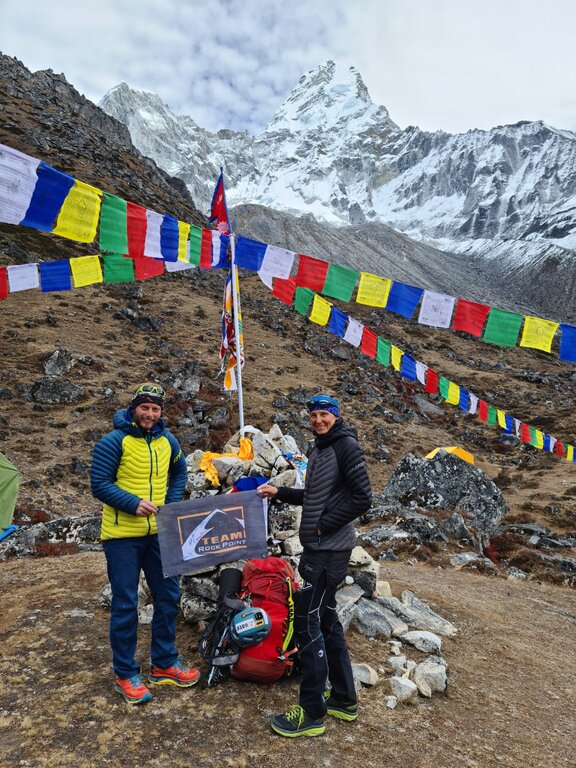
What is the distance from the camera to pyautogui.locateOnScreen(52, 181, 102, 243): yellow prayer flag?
21.9 feet

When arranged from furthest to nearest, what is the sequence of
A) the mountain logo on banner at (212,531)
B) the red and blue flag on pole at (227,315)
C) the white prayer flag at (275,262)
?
1. the white prayer flag at (275,262)
2. the red and blue flag on pole at (227,315)
3. the mountain logo on banner at (212,531)

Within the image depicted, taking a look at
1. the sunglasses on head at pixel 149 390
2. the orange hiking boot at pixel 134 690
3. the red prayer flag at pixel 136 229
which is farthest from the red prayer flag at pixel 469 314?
the orange hiking boot at pixel 134 690

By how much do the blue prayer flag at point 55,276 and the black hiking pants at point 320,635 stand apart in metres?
10.8

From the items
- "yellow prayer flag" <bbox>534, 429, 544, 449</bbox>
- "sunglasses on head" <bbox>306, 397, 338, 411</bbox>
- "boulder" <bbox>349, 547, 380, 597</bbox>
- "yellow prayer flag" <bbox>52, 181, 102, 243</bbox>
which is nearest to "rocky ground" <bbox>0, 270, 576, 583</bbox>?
"yellow prayer flag" <bbox>534, 429, 544, 449</bbox>

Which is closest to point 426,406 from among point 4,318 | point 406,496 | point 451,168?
point 406,496

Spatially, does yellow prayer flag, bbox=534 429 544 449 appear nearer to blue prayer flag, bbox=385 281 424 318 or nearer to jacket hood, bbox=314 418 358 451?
blue prayer flag, bbox=385 281 424 318

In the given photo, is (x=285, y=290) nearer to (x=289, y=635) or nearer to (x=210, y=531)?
(x=210, y=531)

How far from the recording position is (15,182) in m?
6.06

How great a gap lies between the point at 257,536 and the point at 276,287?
7.86 m

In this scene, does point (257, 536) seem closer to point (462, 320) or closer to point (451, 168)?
point (462, 320)

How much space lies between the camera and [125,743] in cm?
312

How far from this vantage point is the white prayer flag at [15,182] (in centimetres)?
593

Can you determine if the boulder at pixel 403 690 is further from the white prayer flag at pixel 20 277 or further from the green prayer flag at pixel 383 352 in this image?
the white prayer flag at pixel 20 277

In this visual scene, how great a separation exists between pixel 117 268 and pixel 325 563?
10327 millimetres
